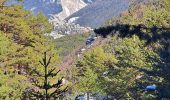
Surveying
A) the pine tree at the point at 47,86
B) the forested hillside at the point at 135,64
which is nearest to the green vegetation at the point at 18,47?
the forested hillside at the point at 135,64

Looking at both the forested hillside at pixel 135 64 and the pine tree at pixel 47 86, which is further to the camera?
the forested hillside at pixel 135 64

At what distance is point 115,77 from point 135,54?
7.64 m

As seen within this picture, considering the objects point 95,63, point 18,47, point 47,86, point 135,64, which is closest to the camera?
point 47,86

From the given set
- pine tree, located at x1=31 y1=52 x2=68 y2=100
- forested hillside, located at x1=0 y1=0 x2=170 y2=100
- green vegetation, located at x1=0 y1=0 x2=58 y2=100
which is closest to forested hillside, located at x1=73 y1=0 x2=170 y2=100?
forested hillside, located at x1=0 y1=0 x2=170 y2=100

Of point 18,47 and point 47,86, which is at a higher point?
point 18,47

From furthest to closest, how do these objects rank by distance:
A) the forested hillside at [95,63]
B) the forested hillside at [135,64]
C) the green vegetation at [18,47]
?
1. the green vegetation at [18,47]
2. the forested hillside at [95,63]
3. the forested hillside at [135,64]

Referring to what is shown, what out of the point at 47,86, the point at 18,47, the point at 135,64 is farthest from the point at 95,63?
the point at 47,86

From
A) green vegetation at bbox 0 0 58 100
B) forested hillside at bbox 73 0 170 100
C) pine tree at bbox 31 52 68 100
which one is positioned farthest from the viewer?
green vegetation at bbox 0 0 58 100

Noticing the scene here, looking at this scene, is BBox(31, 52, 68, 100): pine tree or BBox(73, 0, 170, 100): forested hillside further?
BBox(73, 0, 170, 100): forested hillside

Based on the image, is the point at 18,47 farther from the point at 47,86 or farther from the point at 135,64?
the point at 47,86

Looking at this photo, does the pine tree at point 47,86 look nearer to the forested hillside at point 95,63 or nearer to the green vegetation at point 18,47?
the forested hillside at point 95,63

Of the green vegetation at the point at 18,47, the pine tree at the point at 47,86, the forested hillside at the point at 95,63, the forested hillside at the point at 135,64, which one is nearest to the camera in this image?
the pine tree at the point at 47,86

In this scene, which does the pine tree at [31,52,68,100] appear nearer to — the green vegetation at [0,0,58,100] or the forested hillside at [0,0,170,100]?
the forested hillside at [0,0,170,100]

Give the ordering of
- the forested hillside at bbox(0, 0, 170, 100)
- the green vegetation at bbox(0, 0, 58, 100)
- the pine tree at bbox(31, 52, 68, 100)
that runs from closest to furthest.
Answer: the pine tree at bbox(31, 52, 68, 100)
the forested hillside at bbox(0, 0, 170, 100)
the green vegetation at bbox(0, 0, 58, 100)
